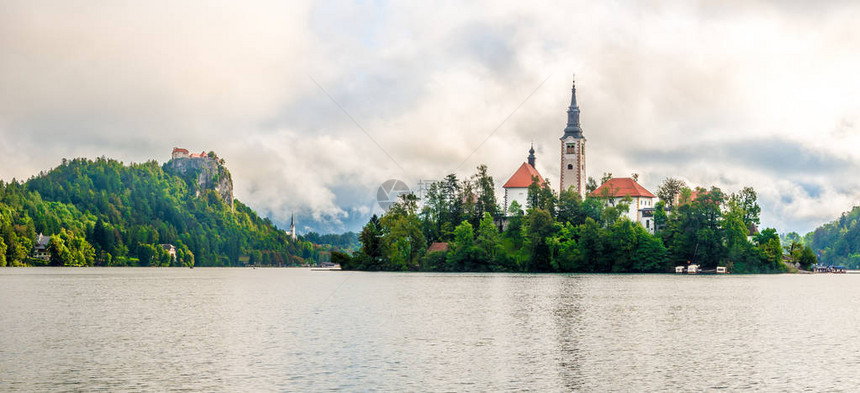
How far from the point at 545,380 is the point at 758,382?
7.44 meters

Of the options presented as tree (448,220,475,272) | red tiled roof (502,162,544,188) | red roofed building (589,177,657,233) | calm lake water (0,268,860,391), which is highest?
red tiled roof (502,162,544,188)

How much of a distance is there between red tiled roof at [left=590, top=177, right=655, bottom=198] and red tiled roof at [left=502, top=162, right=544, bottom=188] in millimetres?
15532

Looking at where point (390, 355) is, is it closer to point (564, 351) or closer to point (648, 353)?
point (564, 351)

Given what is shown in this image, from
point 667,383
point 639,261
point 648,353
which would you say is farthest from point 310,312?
point 639,261

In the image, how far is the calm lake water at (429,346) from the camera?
27.7 m

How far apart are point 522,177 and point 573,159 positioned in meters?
12.1

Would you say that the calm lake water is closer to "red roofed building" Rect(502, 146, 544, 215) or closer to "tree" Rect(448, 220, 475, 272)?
"tree" Rect(448, 220, 475, 272)

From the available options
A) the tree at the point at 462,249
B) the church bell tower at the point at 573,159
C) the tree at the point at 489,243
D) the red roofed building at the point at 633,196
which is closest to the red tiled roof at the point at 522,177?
the church bell tower at the point at 573,159

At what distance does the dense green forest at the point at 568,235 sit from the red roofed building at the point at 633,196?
3158 mm

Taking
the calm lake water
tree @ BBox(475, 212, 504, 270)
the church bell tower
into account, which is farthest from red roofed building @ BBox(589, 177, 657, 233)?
the calm lake water

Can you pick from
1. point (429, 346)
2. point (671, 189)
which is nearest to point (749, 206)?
point (671, 189)

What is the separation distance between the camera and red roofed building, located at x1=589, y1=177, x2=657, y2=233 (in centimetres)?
16156

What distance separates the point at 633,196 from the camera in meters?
169

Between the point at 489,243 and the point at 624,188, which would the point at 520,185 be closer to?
the point at 624,188
